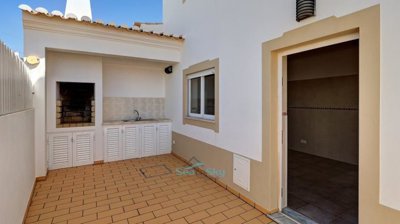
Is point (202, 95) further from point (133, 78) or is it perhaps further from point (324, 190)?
point (324, 190)

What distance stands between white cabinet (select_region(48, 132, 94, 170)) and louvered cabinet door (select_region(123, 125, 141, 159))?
2.56 feet

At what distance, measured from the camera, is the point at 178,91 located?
5.57 m

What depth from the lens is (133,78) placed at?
607 cm

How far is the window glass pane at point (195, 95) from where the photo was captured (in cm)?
497

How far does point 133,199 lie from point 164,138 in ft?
8.96

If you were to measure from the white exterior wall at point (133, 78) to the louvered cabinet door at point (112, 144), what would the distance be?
112 cm

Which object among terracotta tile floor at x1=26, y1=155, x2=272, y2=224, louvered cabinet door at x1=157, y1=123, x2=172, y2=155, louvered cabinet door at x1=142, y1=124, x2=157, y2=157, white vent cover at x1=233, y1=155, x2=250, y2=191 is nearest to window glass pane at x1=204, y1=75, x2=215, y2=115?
white vent cover at x1=233, y1=155, x2=250, y2=191

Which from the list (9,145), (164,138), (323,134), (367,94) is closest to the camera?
(367,94)

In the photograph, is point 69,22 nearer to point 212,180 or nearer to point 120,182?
point 120,182

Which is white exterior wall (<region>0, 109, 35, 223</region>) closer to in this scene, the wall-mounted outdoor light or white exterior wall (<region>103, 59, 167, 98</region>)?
the wall-mounted outdoor light

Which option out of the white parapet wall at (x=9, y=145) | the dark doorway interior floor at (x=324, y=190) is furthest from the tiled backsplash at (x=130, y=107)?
the dark doorway interior floor at (x=324, y=190)

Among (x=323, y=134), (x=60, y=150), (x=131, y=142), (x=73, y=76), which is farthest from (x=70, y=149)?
(x=323, y=134)

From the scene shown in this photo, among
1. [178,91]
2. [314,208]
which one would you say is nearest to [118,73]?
[178,91]

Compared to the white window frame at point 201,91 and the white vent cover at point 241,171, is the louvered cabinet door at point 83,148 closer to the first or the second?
the white window frame at point 201,91
